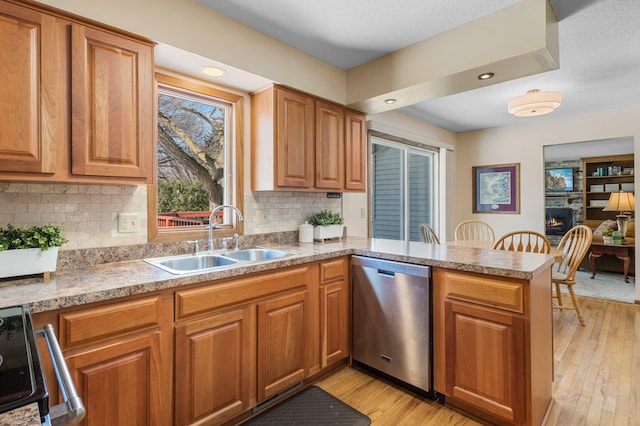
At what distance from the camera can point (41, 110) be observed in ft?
4.76

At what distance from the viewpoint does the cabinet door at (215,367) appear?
5.23ft

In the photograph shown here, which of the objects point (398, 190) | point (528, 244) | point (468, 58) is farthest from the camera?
point (398, 190)

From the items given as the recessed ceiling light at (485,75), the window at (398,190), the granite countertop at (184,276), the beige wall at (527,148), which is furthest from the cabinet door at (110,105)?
the beige wall at (527,148)

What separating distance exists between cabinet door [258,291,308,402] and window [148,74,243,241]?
0.79 m

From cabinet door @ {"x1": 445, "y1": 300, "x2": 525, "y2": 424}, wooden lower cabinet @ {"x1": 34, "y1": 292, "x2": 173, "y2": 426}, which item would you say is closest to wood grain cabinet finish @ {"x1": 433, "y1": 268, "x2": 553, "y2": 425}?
cabinet door @ {"x1": 445, "y1": 300, "x2": 525, "y2": 424}

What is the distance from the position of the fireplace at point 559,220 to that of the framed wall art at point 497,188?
2255mm

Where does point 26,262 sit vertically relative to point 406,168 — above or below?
below

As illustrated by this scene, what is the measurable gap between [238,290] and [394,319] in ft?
A: 3.46

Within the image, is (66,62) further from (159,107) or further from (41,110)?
(159,107)

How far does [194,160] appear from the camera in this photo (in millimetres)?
2404

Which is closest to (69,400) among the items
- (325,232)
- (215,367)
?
(215,367)

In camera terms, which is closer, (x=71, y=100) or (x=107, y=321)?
(x=107, y=321)

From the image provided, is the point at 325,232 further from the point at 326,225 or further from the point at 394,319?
the point at 394,319

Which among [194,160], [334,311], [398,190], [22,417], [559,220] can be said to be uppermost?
[194,160]
